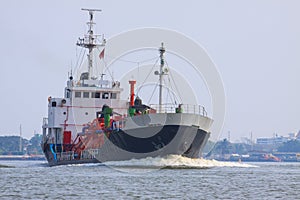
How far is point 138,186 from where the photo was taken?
146ft

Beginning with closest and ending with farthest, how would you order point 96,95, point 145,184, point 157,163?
1. point 145,184
2. point 157,163
3. point 96,95

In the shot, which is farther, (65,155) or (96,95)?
(96,95)

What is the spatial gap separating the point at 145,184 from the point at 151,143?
46.5 ft

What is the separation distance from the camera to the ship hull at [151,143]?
59.7 metres

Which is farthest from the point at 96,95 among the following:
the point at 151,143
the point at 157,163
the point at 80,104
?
the point at 157,163

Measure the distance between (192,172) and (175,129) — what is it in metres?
4.61

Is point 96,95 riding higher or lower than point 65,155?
higher

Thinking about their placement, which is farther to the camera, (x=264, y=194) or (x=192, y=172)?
(x=192, y=172)

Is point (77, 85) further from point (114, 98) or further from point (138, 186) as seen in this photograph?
point (138, 186)

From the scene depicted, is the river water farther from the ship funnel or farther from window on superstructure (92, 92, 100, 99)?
window on superstructure (92, 92, 100, 99)

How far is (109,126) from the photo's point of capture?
6469 cm

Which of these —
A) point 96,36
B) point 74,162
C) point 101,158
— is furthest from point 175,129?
point 96,36

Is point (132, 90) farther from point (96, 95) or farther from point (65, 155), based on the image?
point (65, 155)

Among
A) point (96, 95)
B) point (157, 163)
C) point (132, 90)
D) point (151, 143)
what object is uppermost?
point (96, 95)
